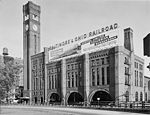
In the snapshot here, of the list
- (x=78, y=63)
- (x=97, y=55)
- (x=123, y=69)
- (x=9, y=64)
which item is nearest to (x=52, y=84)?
(x=78, y=63)

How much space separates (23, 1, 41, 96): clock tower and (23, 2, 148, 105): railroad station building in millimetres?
5496

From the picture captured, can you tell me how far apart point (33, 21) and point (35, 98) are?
27.5 metres

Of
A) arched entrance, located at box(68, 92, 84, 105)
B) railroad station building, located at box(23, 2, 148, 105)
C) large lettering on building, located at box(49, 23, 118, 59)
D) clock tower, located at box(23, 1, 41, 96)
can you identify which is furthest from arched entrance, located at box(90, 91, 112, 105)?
clock tower, located at box(23, 1, 41, 96)

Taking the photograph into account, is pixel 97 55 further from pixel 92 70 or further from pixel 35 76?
pixel 35 76

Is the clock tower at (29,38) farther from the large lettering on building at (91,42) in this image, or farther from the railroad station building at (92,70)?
the large lettering on building at (91,42)

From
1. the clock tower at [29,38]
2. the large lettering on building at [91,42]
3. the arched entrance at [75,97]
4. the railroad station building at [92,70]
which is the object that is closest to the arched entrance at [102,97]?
the railroad station building at [92,70]

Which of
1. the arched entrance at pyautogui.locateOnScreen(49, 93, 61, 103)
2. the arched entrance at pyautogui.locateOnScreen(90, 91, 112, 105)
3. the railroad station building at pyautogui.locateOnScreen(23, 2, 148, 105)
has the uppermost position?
the railroad station building at pyautogui.locateOnScreen(23, 2, 148, 105)

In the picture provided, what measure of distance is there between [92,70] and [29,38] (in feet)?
104

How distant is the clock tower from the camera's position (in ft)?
242

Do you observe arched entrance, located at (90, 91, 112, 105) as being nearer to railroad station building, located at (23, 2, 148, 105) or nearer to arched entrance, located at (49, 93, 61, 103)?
railroad station building, located at (23, 2, 148, 105)

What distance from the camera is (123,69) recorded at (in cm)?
4759

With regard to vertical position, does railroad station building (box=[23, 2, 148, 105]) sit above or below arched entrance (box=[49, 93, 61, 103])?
above

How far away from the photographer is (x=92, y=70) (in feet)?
171

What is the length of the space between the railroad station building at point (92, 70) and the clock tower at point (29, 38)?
5496 millimetres
